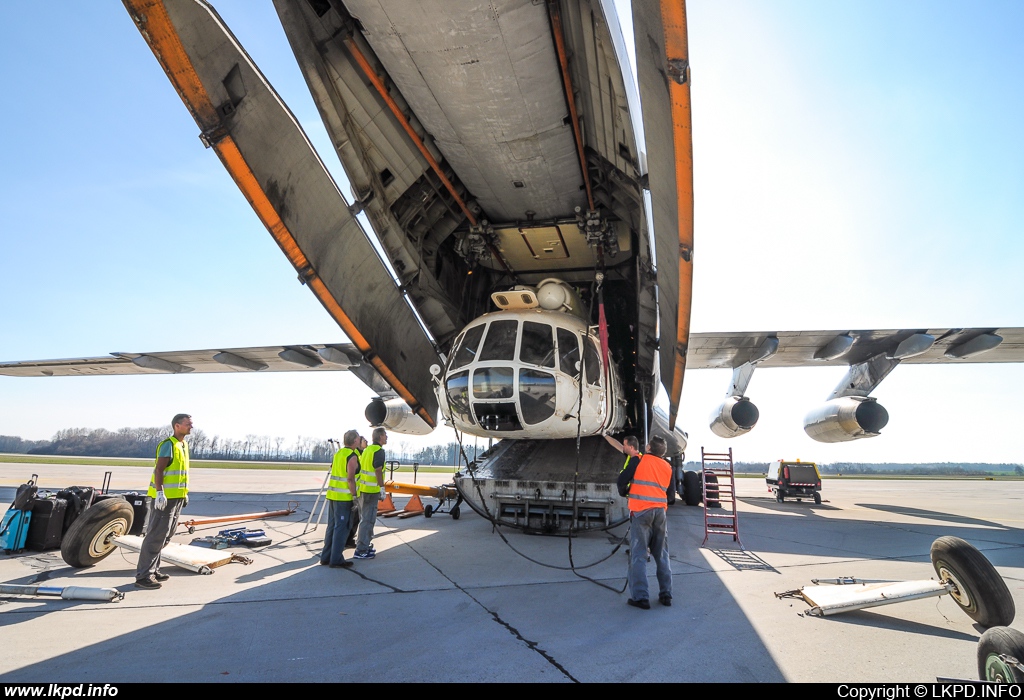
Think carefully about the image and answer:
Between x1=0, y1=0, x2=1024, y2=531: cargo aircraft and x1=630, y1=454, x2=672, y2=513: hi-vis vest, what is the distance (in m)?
1.57

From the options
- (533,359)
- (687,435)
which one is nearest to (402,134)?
(533,359)

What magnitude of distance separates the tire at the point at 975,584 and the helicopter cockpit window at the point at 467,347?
5.37m

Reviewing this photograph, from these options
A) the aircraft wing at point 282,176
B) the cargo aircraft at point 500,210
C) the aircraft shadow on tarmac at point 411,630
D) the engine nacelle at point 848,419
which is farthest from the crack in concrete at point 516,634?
the engine nacelle at point 848,419

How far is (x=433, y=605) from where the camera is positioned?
414 cm

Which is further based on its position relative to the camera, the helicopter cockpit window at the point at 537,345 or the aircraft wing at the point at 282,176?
the helicopter cockpit window at the point at 537,345

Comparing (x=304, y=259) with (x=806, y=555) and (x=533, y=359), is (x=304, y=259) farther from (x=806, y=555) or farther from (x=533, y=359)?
(x=806, y=555)

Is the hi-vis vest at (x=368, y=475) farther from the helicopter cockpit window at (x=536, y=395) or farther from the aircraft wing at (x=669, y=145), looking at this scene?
the aircraft wing at (x=669, y=145)

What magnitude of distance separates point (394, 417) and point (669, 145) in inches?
334

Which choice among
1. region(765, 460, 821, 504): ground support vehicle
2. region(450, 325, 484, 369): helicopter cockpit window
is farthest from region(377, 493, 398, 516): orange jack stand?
region(765, 460, 821, 504): ground support vehicle

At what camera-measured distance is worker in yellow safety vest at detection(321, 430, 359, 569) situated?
564cm

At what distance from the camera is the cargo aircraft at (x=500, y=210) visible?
491 cm

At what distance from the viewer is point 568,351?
7414 mm

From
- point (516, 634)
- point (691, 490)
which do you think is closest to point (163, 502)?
point (516, 634)

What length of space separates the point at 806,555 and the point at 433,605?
5.22 metres
